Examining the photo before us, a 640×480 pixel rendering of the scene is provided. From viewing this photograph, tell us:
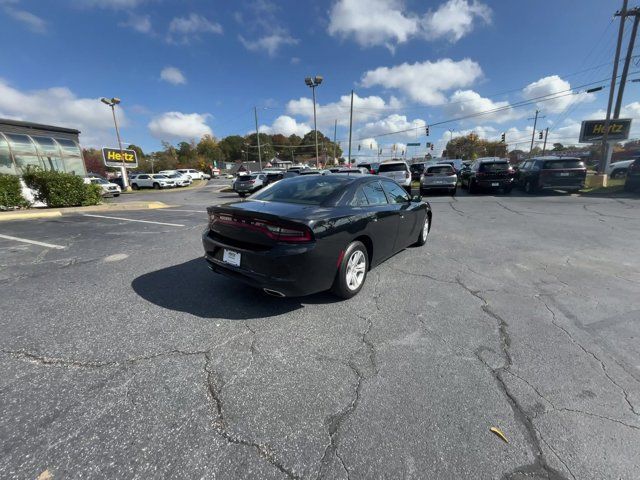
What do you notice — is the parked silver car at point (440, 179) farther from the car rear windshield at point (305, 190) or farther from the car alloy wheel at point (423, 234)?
the car rear windshield at point (305, 190)

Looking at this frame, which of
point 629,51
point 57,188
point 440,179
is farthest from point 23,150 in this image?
point 629,51

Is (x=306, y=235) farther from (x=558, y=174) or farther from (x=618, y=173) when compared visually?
(x=618, y=173)

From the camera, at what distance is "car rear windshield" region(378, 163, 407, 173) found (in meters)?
15.6

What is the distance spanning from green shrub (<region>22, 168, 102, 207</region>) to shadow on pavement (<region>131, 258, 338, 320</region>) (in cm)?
1078

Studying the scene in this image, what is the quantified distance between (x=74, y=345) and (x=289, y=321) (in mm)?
1930

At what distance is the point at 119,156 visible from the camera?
24.6m

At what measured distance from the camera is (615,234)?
6699 millimetres

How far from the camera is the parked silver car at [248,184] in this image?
63.5 feet

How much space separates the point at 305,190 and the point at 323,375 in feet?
7.81

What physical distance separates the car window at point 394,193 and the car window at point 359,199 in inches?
27.8

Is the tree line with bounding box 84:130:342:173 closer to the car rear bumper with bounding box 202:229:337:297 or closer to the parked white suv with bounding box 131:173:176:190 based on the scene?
the parked white suv with bounding box 131:173:176:190

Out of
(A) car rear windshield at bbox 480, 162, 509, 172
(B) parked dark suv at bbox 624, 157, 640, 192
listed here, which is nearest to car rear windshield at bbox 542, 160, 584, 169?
(A) car rear windshield at bbox 480, 162, 509, 172

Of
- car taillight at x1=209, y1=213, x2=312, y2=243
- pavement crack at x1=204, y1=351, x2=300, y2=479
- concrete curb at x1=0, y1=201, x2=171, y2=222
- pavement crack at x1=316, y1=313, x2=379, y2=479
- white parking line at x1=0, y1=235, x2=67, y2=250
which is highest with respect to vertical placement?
car taillight at x1=209, y1=213, x2=312, y2=243

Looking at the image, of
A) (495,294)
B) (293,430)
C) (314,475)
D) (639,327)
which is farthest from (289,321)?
(639,327)
